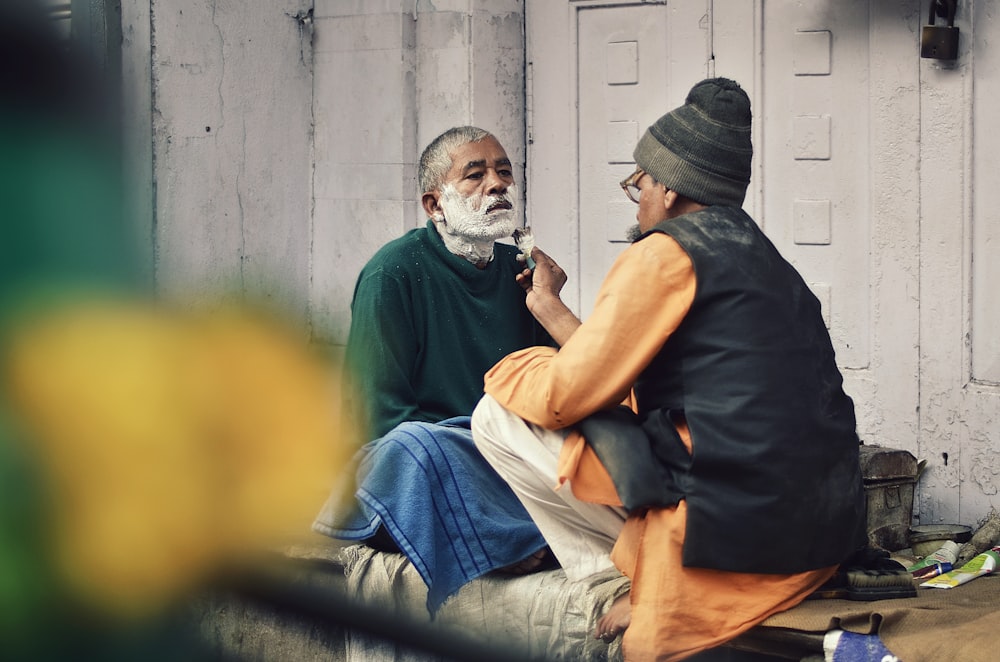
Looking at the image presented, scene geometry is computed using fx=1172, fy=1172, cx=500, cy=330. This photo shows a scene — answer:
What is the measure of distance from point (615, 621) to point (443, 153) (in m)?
1.55

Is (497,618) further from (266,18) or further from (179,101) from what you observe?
(266,18)

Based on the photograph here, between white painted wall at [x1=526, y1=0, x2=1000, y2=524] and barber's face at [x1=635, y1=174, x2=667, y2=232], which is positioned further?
white painted wall at [x1=526, y1=0, x2=1000, y2=524]

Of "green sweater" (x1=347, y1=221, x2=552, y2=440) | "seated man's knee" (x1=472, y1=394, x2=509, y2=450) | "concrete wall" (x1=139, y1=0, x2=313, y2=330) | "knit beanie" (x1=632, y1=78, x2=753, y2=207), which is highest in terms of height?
"concrete wall" (x1=139, y1=0, x2=313, y2=330)

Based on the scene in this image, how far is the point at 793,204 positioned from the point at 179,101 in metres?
2.33

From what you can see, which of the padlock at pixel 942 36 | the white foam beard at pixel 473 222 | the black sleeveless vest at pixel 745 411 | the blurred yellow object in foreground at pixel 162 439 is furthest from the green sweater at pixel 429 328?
the blurred yellow object in foreground at pixel 162 439

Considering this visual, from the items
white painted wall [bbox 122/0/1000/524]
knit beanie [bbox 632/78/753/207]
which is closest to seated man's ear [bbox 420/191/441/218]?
white painted wall [bbox 122/0/1000/524]

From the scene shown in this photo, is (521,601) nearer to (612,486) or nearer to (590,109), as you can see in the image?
(612,486)

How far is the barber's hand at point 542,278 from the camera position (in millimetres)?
3008

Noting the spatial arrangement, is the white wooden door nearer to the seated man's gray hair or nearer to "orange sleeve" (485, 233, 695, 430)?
the seated man's gray hair

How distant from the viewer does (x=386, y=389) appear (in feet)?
10.9


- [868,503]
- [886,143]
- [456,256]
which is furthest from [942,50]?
[456,256]

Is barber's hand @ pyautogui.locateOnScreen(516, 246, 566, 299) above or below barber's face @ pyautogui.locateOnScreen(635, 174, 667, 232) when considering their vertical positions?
below

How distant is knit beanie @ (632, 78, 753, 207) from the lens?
8.70 feet

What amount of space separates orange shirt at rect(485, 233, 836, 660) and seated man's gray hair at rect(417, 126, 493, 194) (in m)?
1.10
